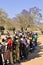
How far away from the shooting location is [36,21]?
7119 centimetres

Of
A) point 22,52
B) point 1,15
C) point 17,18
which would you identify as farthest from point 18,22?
point 22,52

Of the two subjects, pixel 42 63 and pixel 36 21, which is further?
pixel 36 21

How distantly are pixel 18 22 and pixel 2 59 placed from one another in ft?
182

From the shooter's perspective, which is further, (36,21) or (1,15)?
(36,21)

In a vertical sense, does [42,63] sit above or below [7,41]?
below

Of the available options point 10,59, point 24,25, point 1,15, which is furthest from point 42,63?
point 24,25

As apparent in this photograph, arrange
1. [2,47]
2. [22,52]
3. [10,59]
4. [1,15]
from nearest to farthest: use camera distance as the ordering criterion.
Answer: [2,47] < [10,59] < [22,52] < [1,15]

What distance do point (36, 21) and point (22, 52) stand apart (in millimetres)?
53403

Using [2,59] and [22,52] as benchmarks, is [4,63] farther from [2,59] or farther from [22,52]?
[22,52]

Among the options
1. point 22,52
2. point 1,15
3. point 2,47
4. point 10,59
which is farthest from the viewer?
point 1,15

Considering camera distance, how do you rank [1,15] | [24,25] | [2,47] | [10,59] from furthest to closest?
[24,25] → [1,15] → [10,59] → [2,47]

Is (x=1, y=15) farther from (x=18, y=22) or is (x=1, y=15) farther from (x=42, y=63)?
(x=42, y=63)

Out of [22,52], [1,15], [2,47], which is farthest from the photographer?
[1,15]

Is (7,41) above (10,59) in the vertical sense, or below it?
above
